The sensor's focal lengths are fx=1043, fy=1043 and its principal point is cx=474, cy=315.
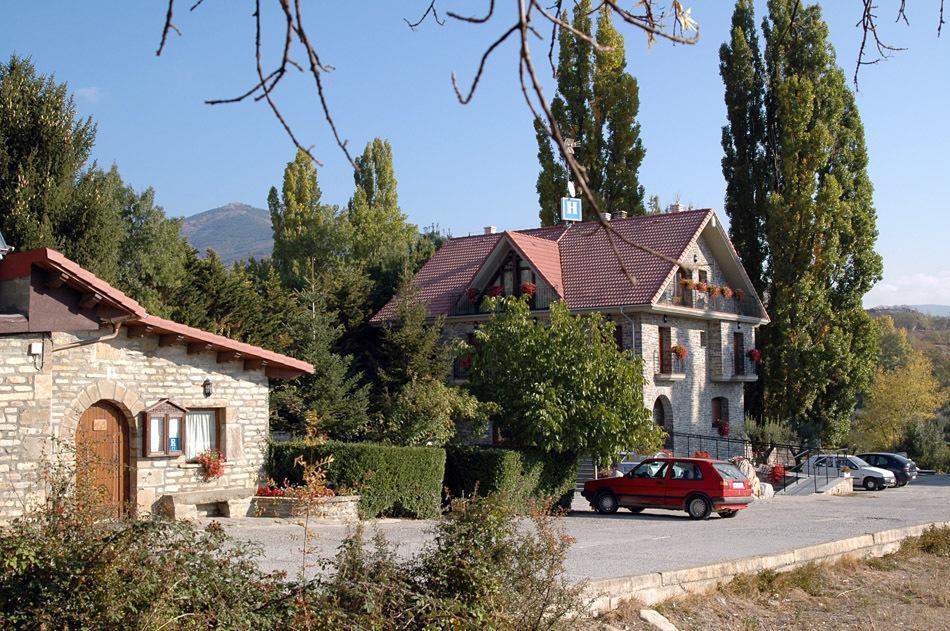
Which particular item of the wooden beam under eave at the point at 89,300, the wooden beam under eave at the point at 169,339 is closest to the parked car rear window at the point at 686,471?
the wooden beam under eave at the point at 169,339

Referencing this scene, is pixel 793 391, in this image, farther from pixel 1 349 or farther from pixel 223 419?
pixel 1 349

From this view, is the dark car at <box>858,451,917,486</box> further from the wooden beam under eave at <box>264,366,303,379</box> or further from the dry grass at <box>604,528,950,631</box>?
the wooden beam under eave at <box>264,366,303,379</box>

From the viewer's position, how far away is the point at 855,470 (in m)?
34.9

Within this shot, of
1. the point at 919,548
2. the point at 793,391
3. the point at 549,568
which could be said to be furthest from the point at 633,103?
the point at 549,568

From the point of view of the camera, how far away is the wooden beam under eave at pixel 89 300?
16141 mm

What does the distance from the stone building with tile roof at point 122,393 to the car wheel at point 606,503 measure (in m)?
7.74

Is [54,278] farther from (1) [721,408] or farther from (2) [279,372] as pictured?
(1) [721,408]

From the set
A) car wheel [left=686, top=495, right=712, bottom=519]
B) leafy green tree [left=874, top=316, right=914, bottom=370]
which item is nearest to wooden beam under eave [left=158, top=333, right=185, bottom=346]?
car wheel [left=686, top=495, right=712, bottom=519]

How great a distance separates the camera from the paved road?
14227 millimetres

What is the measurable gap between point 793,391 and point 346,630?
3336cm

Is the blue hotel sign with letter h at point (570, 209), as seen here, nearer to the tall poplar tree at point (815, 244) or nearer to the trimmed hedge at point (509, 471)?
the tall poplar tree at point (815, 244)

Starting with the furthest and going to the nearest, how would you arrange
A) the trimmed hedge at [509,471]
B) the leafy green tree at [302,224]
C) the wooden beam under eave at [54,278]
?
the leafy green tree at [302,224] → the trimmed hedge at [509,471] → the wooden beam under eave at [54,278]

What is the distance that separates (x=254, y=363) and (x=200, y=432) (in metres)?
1.67

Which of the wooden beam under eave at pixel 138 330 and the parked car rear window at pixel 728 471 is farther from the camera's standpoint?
the parked car rear window at pixel 728 471
